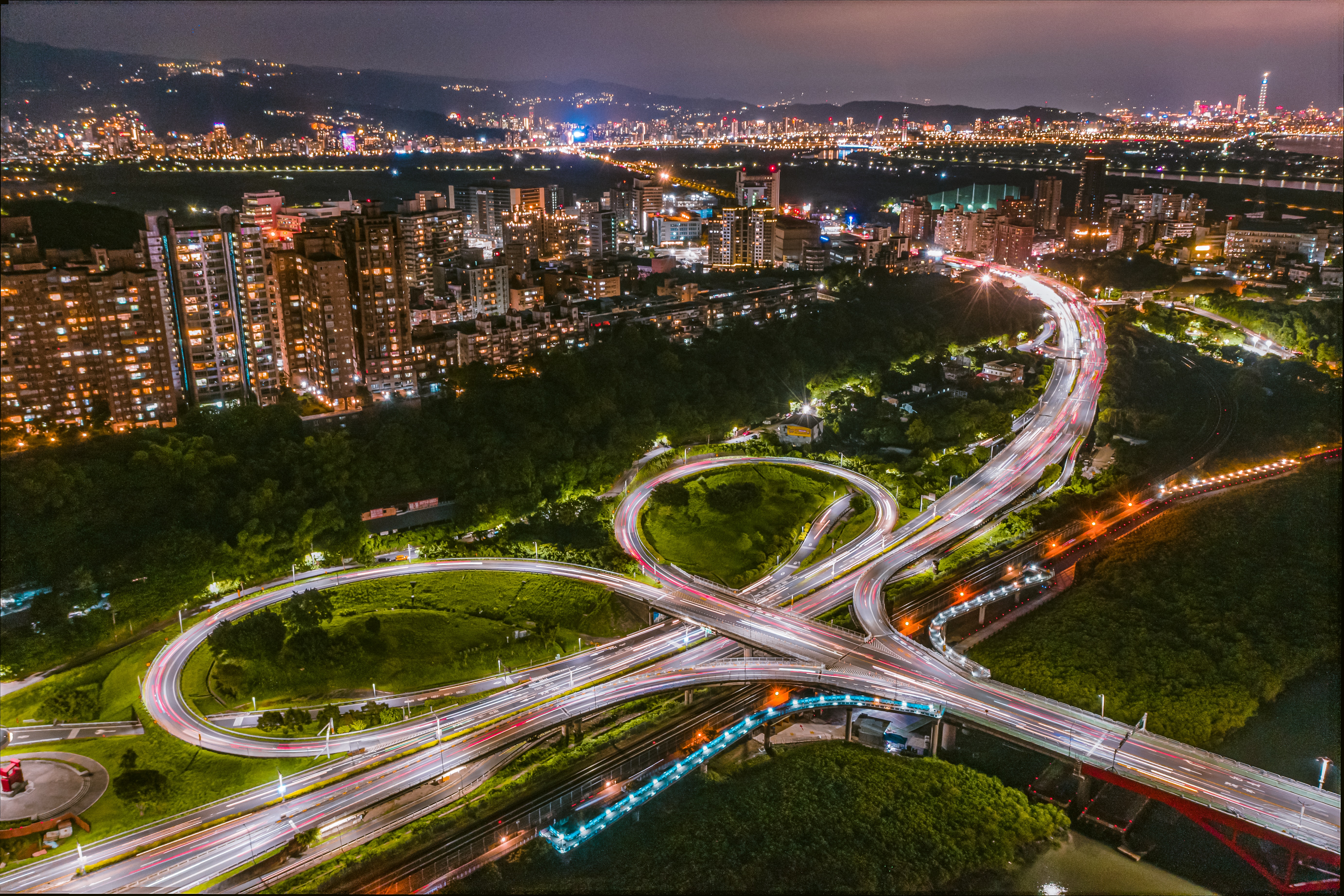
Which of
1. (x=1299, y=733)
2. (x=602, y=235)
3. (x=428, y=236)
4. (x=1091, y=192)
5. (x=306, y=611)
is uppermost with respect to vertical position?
(x=1091, y=192)

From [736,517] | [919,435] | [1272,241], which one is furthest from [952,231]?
[736,517]

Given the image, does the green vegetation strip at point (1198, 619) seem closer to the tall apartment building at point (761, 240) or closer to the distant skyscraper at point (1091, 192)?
the tall apartment building at point (761, 240)

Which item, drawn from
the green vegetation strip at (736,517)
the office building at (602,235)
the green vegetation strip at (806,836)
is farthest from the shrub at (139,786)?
the office building at (602,235)

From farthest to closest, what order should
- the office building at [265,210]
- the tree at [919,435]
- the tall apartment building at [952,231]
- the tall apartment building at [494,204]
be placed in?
1. the tall apartment building at [952,231]
2. the tall apartment building at [494,204]
3. the office building at [265,210]
4. the tree at [919,435]

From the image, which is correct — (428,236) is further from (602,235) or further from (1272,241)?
(1272,241)

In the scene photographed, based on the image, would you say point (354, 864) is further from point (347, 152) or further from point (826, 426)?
point (347, 152)

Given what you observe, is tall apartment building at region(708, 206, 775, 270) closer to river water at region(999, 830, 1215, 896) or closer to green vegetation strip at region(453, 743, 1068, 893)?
green vegetation strip at region(453, 743, 1068, 893)
